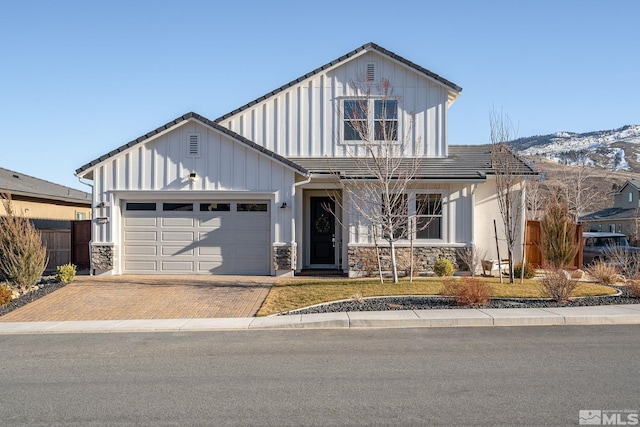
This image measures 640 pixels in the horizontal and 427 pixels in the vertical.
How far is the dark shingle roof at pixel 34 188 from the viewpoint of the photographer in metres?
22.2

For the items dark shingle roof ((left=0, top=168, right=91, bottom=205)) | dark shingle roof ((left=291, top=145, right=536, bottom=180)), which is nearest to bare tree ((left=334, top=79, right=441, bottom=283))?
dark shingle roof ((left=291, top=145, right=536, bottom=180))

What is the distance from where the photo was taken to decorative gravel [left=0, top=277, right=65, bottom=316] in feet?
42.9

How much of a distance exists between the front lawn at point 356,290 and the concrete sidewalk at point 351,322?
3.54ft

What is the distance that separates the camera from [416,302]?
12.8m

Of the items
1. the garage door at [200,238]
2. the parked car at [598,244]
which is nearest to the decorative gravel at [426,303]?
the garage door at [200,238]

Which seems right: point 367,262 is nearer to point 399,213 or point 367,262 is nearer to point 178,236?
point 399,213

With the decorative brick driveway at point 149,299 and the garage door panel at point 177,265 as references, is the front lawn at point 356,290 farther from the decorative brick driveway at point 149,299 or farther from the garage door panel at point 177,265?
the garage door panel at point 177,265

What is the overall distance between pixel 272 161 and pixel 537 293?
8.71 m

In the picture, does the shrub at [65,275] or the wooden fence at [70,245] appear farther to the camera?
the wooden fence at [70,245]

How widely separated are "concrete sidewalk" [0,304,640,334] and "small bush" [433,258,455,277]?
530 cm

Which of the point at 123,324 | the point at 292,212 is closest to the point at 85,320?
the point at 123,324

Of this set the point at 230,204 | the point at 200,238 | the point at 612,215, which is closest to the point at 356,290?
the point at 230,204

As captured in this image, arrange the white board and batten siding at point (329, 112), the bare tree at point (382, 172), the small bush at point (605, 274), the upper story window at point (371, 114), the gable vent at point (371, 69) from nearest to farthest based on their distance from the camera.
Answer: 1. the bare tree at point (382, 172)
2. the small bush at point (605, 274)
3. the upper story window at point (371, 114)
4. the white board and batten siding at point (329, 112)
5. the gable vent at point (371, 69)

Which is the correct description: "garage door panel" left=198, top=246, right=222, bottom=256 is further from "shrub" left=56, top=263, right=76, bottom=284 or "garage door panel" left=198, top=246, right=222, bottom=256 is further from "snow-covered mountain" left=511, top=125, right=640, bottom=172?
"snow-covered mountain" left=511, top=125, right=640, bottom=172
